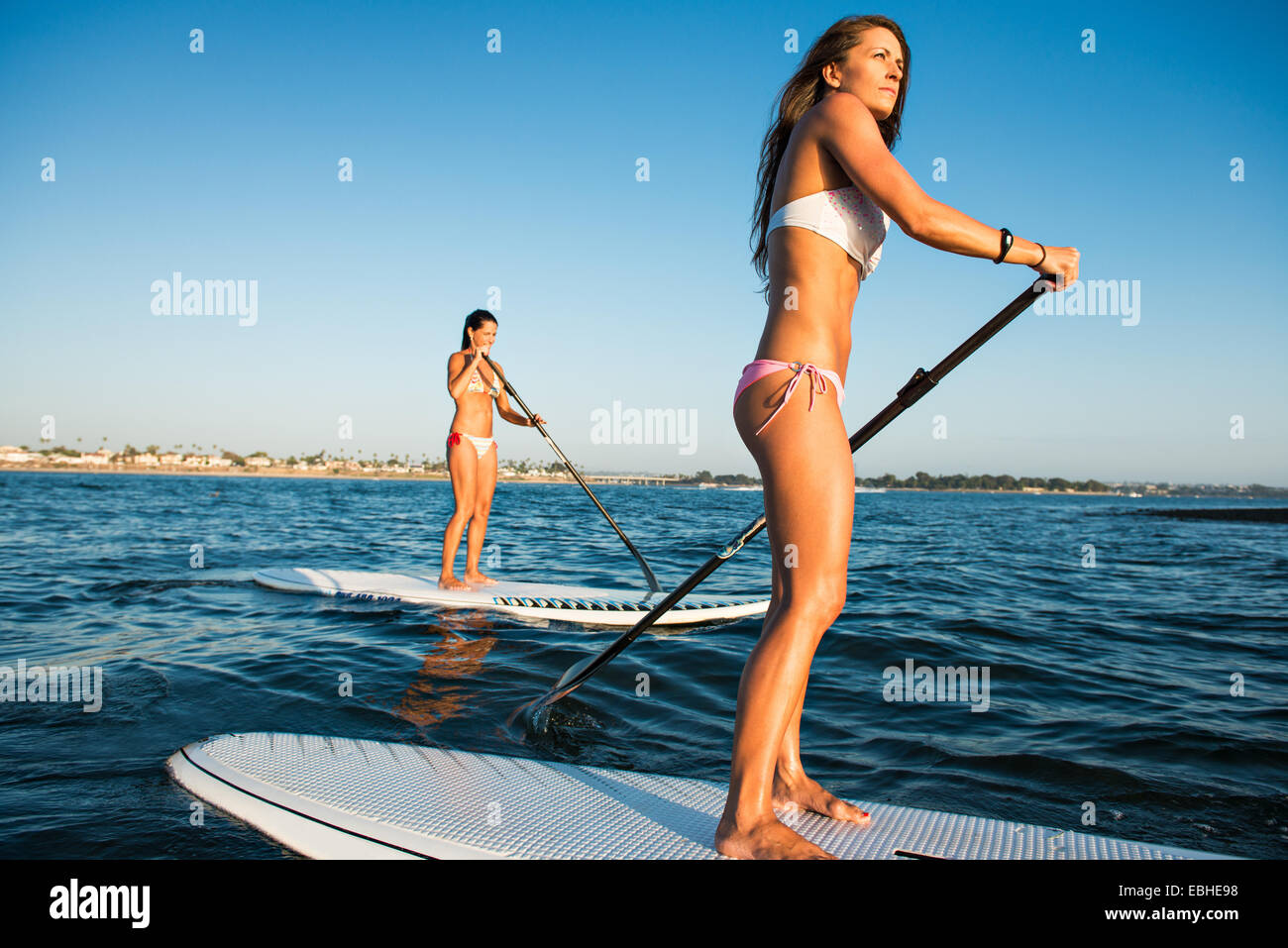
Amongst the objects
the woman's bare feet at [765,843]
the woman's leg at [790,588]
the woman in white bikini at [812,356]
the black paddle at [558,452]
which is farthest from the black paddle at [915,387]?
the black paddle at [558,452]

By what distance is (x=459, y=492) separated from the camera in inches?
303

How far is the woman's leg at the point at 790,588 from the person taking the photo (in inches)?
78.3

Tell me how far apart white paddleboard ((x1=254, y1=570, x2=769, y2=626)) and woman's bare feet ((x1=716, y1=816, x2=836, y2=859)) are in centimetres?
433

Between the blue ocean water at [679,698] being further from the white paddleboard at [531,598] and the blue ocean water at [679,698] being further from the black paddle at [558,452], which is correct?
the black paddle at [558,452]

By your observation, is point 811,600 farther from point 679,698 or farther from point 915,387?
point 679,698

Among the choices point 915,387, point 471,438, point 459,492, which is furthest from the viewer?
point 471,438

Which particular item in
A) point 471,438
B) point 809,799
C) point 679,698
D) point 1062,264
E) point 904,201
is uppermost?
point 904,201

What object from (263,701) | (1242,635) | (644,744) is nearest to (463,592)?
(263,701)

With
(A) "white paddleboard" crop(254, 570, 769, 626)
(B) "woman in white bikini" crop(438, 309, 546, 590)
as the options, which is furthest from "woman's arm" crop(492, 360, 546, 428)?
(A) "white paddleboard" crop(254, 570, 769, 626)

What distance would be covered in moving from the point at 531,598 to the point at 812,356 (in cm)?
548

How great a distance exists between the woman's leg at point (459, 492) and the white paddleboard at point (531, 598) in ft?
0.66

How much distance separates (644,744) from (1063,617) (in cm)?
598

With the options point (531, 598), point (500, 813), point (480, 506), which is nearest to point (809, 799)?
point (500, 813)
